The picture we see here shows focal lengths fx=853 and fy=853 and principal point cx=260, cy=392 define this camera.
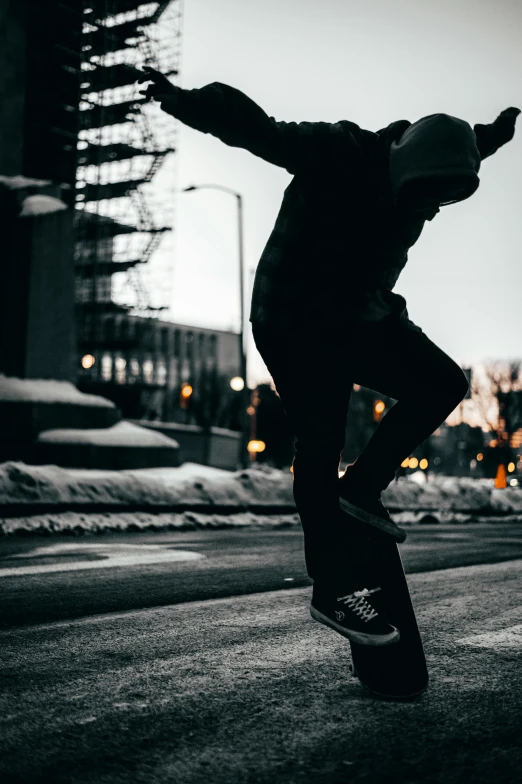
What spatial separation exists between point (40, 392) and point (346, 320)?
15024 millimetres

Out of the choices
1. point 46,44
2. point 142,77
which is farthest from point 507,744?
point 46,44

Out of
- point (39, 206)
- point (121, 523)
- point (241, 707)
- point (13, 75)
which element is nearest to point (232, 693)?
point (241, 707)

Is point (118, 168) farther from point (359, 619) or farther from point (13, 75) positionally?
point (359, 619)

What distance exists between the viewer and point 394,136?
269cm

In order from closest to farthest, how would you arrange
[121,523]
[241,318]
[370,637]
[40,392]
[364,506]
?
[370,637] < [364,506] < [121,523] < [40,392] < [241,318]

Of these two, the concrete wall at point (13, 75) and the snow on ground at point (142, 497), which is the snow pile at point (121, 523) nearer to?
the snow on ground at point (142, 497)

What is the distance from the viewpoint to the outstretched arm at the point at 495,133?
2854mm

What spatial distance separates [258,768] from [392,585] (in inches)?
32.7

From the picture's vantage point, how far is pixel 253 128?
8.11ft

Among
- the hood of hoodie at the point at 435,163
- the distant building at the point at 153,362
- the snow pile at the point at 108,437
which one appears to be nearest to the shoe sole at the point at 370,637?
the hood of hoodie at the point at 435,163

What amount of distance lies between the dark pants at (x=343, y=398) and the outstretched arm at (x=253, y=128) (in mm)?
530

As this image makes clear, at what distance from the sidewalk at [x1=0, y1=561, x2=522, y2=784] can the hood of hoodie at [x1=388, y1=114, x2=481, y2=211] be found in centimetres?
151

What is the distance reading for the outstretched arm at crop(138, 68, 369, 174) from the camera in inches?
95.2

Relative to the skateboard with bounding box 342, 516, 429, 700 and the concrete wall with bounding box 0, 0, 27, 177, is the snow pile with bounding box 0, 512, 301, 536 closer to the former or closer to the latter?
the skateboard with bounding box 342, 516, 429, 700
